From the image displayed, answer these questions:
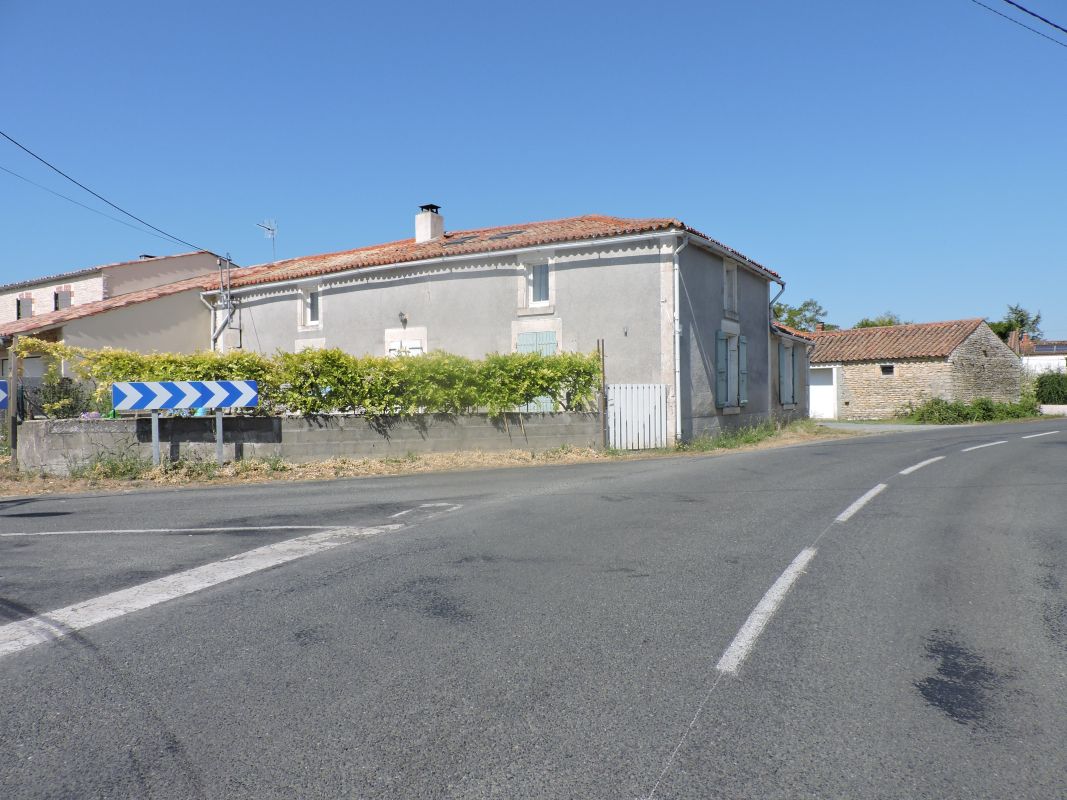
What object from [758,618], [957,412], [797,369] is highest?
[797,369]

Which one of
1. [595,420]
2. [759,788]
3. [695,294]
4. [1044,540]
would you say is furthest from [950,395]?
[759,788]

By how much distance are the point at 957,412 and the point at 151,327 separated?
30.8m

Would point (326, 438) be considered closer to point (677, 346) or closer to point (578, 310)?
point (578, 310)

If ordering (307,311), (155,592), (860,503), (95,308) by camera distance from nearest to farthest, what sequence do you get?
(155,592)
(860,503)
(95,308)
(307,311)

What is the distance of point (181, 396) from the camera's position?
12945 mm

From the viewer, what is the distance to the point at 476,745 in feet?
9.80

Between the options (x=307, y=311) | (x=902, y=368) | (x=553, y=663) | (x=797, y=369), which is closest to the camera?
(x=553, y=663)

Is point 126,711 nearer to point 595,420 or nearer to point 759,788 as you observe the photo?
point 759,788

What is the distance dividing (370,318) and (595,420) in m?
8.81

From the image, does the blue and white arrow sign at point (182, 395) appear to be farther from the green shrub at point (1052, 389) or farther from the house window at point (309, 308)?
the green shrub at point (1052, 389)

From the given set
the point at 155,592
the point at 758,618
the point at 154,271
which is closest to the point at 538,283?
the point at 155,592

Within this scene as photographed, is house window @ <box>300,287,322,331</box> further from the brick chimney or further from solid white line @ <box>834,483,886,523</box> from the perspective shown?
solid white line @ <box>834,483,886,523</box>

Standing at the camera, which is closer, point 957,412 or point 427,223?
point 427,223

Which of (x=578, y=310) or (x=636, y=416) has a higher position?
(x=578, y=310)
